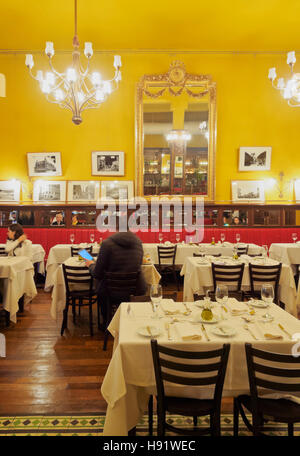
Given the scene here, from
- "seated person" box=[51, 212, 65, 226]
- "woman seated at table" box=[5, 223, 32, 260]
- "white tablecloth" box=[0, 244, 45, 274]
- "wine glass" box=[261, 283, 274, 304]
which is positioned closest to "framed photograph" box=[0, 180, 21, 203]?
"seated person" box=[51, 212, 65, 226]

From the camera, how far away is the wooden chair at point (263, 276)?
4.27 meters

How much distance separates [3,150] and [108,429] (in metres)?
8.48

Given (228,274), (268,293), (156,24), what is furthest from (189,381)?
(156,24)

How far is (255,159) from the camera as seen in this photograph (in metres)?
8.73

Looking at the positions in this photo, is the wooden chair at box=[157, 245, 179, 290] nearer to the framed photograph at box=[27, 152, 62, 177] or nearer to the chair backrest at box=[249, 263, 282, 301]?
the chair backrest at box=[249, 263, 282, 301]

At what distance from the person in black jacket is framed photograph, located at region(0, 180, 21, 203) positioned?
19.2ft

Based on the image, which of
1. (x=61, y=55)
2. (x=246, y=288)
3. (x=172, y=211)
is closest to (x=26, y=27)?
(x=61, y=55)

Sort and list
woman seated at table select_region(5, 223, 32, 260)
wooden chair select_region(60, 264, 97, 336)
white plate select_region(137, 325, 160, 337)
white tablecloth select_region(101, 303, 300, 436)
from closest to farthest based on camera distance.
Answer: white tablecloth select_region(101, 303, 300, 436)
white plate select_region(137, 325, 160, 337)
wooden chair select_region(60, 264, 97, 336)
woman seated at table select_region(5, 223, 32, 260)

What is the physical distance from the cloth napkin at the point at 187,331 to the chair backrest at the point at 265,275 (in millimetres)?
2353

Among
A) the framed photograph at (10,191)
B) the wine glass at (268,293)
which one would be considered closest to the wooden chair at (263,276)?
the wine glass at (268,293)

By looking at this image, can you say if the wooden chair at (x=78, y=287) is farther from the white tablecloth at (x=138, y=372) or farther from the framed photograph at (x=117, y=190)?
the framed photograph at (x=117, y=190)

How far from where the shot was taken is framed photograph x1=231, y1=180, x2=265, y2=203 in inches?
344

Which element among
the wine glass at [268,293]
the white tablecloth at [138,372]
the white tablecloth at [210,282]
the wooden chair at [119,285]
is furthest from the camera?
the white tablecloth at [210,282]

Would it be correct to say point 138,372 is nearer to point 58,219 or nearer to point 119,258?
point 119,258
